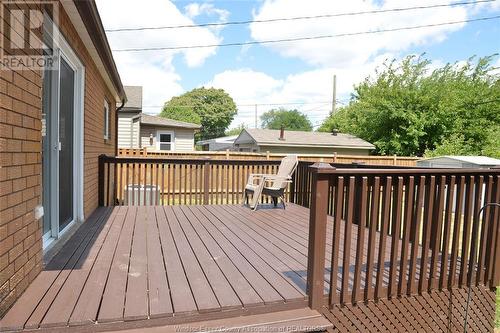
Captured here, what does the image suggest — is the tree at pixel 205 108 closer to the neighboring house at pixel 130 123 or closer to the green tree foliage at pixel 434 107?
the green tree foliage at pixel 434 107

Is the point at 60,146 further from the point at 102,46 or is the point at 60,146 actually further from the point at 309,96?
the point at 309,96

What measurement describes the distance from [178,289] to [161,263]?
586 millimetres

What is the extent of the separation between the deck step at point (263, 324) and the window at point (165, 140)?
52.3 ft

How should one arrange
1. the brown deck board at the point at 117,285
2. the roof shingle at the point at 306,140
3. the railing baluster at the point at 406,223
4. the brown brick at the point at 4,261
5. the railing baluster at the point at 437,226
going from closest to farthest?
1. the brown brick at the point at 4,261
2. the brown deck board at the point at 117,285
3. the railing baluster at the point at 406,223
4. the railing baluster at the point at 437,226
5. the roof shingle at the point at 306,140

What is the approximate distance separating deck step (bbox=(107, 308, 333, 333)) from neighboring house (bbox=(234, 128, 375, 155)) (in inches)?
658

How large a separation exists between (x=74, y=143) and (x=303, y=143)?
16063 millimetres

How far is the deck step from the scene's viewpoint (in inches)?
74.2

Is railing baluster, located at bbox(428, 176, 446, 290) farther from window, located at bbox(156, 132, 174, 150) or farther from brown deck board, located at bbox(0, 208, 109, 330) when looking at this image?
window, located at bbox(156, 132, 174, 150)

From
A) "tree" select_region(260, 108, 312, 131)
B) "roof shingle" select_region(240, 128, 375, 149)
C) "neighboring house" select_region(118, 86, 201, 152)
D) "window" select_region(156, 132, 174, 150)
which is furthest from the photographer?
"tree" select_region(260, 108, 312, 131)

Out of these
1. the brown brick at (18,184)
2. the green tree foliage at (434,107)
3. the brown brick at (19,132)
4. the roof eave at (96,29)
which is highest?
the green tree foliage at (434,107)

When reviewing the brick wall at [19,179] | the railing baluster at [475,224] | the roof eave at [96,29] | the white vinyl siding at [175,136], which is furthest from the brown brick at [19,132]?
the white vinyl siding at [175,136]

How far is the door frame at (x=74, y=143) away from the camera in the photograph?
309 cm

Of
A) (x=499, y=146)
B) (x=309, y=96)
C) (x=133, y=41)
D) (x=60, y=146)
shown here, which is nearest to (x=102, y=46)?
(x=60, y=146)

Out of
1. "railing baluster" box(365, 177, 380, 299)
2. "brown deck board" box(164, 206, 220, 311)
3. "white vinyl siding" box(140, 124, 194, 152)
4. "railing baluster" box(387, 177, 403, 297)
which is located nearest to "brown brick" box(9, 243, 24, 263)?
"brown deck board" box(164, 206, 220, 311)
